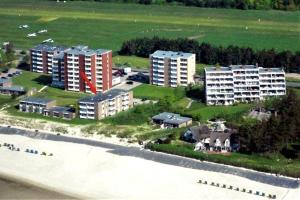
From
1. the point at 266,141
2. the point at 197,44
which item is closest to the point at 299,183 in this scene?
the point at 266,141

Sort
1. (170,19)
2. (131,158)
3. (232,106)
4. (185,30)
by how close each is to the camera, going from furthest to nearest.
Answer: (170,19) → (185,30) → (232,106) → (131,158)

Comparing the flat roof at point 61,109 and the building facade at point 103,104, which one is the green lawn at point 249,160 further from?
the flat roof at point 61,109

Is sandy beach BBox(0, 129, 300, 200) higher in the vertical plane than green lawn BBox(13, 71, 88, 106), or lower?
lower

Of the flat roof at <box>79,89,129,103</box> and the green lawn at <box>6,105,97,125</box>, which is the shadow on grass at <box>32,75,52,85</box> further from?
the flat roof at <box>79,89,129,103</box>

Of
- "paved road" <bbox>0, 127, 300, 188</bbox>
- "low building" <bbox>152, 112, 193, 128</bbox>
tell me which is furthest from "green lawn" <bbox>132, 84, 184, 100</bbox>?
"paved road" <bbox>0, 127, 300, 188</bbox>

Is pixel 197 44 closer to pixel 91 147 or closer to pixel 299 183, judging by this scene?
pixel 91 147

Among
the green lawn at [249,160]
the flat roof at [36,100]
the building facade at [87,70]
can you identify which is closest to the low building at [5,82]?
the building facade at [87,70]
